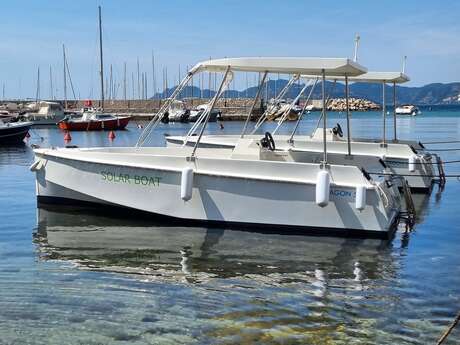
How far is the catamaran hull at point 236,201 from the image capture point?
1027 centimetres

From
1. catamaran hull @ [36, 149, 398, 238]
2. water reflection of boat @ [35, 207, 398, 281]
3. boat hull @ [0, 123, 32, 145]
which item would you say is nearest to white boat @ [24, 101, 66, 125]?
boat hull @ [0, 123, 32, 145]

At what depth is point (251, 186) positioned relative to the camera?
10.5 metres

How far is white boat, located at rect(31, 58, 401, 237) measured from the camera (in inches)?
404

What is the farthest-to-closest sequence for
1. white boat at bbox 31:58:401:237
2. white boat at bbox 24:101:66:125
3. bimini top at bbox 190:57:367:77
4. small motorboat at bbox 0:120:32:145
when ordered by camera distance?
white boat at bbox 24:101:66:125, small motorboat at bbox 0:120:32:145, bimini top at bbox 190:57:367:77, white boat at bbox 31:58:401:237

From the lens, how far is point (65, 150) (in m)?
12.8

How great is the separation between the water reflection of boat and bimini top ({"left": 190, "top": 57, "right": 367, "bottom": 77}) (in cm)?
295

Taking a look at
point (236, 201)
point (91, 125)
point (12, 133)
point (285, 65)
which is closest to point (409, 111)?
point (91, 125)

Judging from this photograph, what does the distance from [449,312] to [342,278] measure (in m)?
1.73

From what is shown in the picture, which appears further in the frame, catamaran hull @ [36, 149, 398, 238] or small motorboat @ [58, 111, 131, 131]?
small motorboat @ [58, 111, 131, 131]

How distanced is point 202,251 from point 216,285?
1.79m

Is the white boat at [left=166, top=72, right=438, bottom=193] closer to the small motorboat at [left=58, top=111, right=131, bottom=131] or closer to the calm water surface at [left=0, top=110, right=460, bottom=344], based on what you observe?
the calm water surface at [left=0, top=110, right=460, bottom=344]

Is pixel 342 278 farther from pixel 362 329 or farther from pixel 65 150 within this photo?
pixel 65 150

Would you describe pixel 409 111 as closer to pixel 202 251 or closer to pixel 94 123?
pixel 94 123

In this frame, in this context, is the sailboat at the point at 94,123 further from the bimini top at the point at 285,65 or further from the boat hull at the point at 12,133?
the bimini top at the point at 285,65
